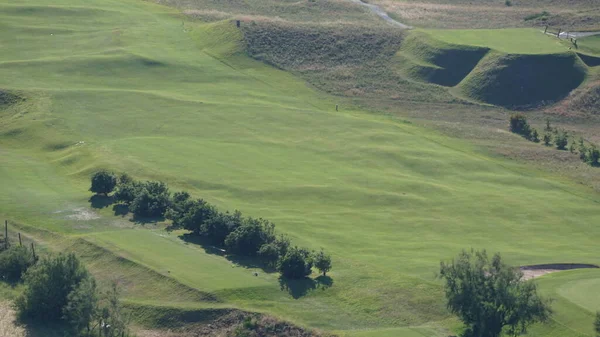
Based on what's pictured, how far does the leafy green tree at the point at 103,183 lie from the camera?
90.8 meters

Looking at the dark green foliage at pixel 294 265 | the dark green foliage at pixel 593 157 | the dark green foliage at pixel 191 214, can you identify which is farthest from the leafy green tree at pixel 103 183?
the dark green foliage at pixel 593 157

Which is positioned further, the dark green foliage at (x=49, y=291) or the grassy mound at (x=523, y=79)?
the grassy mound at (x=523, y=79)

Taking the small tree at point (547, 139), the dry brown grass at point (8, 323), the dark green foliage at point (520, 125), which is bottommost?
the dry brown grass at point (8, 323)

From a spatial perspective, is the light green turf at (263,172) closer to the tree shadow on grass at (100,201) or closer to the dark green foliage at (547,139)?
Result: the tree shadow on grass at (100,201)

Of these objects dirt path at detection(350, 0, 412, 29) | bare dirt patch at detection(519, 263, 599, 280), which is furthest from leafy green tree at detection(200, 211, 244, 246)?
dirt path at detection(350, 0, 412, 29)

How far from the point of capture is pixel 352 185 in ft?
322

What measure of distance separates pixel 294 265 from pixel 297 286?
5.49 ft

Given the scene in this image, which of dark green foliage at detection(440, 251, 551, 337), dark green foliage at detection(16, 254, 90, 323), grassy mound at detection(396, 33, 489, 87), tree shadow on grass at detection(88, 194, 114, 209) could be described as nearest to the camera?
dark green foliage at detection(440, 251, 551, 337)

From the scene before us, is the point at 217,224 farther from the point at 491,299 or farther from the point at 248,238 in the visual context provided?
the point at 491,299

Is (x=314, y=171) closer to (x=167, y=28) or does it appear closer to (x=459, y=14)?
(x=167, y=28)

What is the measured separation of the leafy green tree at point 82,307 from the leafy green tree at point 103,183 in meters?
24.1

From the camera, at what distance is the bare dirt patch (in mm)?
75656

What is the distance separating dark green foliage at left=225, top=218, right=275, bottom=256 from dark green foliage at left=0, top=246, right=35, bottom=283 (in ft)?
52.3

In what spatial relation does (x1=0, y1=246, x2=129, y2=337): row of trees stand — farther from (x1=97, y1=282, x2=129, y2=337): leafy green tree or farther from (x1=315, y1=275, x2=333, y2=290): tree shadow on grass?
(x1=315, y1=275, x2=333, y2=290): tree shadow on grass
